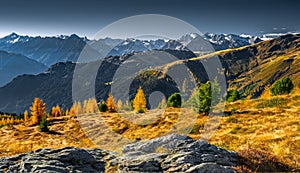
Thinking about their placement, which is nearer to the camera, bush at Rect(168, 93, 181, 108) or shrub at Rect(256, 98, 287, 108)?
shrub at Rect(256, 98, 287, 108)

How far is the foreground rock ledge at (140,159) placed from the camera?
15141 mm

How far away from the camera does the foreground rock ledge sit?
15.1 metres

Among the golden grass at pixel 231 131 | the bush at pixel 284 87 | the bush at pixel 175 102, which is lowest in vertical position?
the golden grass at pixel 231 131

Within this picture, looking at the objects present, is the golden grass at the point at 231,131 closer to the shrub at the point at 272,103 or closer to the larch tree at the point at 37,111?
the shrub at the point at 272,103

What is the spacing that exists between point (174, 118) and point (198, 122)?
9.02 metres

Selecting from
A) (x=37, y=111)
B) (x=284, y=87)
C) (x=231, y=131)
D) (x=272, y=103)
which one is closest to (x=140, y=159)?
(x=231, y=131)

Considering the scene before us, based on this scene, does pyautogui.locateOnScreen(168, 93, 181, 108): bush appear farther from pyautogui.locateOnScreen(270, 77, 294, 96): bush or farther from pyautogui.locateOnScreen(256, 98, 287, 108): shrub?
pyautogui.locateOnScreen(256, 98, 287, 108): shrub

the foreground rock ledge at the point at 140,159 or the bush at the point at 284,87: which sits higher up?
the bush at the point at 284,87

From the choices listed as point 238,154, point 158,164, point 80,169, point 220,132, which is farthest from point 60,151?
point 220,132

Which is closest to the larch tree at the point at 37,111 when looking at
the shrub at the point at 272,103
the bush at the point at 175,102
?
the bush at the point at 175,102

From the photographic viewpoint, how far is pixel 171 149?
17125mm

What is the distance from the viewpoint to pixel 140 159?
52.5 ft

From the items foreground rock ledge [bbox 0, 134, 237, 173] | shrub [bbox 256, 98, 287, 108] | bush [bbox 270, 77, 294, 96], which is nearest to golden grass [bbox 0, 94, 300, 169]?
shrub [bbox 256, 98, 287, 108]

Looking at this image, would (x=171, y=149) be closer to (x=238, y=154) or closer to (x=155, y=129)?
(x=238, y=154)
